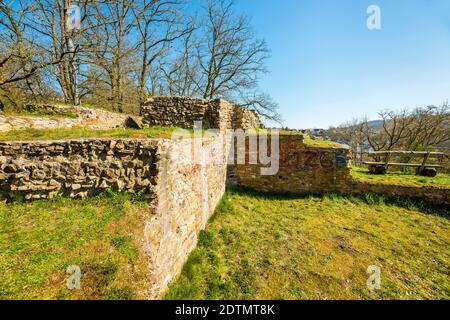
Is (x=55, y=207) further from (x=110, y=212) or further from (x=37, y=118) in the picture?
(x=37, y=118)

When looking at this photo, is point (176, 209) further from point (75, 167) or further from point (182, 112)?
point (182, 112)

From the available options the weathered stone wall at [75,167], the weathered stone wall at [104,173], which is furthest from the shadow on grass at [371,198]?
the weathered stone wall at [75,167]

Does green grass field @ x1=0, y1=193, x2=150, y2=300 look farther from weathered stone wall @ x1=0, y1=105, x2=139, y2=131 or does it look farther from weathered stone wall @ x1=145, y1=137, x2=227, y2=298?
weathered stone wall @ x1=0, y1=105, x2=139, y2=131

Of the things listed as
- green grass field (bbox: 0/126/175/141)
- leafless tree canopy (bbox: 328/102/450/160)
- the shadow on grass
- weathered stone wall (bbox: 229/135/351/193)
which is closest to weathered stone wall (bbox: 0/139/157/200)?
green grass field (bbox: 0/126/175/141)

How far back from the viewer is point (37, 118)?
226 inches

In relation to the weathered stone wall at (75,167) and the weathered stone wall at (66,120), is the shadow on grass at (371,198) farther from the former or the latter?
the weathered stone wall at (66,120)

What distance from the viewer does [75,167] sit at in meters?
3.33

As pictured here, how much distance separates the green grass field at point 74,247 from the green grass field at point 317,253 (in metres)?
1.00

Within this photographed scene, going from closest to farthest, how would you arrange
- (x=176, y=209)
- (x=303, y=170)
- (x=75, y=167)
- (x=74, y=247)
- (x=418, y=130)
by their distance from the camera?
(x=74, y=247) < (x=75, y=167) < (x=176, y=209) < (x=303, y=170) < (x=418, y=130)

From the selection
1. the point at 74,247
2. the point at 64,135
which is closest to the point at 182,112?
the point at 64,135

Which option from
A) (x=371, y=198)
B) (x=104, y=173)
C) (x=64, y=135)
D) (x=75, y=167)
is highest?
(x=64, y=135)

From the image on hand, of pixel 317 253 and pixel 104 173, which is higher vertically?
pixel 104 173

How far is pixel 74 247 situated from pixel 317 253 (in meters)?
4.33

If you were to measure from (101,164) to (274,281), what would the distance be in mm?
3632
